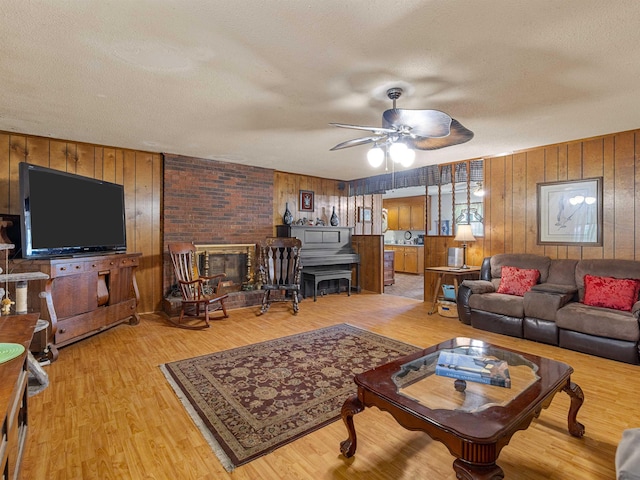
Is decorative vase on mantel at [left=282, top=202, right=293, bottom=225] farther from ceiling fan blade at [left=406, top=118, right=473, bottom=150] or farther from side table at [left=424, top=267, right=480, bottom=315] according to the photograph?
ceiling fan blade at [left=406, top=118, right=473, bottom=150]

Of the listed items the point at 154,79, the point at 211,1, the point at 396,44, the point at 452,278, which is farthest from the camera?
the point at 452,278

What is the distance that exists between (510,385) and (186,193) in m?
4.76

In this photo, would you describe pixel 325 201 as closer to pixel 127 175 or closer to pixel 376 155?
pixel 127 175

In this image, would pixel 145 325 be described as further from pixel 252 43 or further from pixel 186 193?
pixel 252 43

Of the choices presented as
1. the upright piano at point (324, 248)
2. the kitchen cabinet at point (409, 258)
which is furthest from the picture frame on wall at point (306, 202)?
the kitchen cabinet at point (409, 258)

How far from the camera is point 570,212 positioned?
4.09m

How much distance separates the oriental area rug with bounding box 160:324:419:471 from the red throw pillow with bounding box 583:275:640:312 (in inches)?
79.8

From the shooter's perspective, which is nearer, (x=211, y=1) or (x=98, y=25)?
(x=211, y=1)

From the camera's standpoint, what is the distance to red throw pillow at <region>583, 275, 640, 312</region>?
10.6 feet

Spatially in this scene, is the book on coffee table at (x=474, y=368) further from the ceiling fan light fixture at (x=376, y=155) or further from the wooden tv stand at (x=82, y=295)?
the wooden tv stand at (x=82, y=295)

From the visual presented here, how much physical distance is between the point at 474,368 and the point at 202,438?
162 cm

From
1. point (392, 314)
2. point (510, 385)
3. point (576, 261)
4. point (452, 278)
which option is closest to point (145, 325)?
point (392, 314)

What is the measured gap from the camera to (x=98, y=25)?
6.17 ft

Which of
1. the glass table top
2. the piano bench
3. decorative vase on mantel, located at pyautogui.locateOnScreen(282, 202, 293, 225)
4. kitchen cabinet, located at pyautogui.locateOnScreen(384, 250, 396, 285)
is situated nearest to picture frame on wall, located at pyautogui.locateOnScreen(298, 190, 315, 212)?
decorative vase on mantel, located at pyautogui.locateOnScreen(282, 202, 293, 225)
